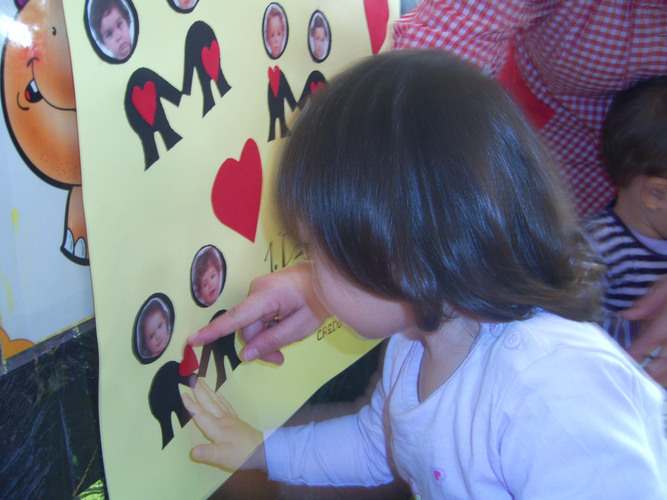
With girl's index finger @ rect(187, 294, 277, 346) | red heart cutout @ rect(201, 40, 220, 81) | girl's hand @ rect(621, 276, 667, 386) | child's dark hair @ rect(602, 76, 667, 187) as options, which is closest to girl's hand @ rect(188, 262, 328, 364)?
girl's index finger @ rect(187, 294, 277, 346)

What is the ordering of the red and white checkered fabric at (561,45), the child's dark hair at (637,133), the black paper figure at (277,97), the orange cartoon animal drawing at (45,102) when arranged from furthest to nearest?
the child's dark hair at (637,133)
the red and white checkered fabric at (561,45)
the black paper figure at (277,97)
the orange cartoon animal drawing at (45,102)

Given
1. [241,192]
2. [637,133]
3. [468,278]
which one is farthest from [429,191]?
[637,133]

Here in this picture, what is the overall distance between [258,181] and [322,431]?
1.19ft

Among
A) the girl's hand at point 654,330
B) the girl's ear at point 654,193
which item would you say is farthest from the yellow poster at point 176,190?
the girl's ear at point 654,193

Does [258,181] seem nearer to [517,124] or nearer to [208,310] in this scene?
[208,310]

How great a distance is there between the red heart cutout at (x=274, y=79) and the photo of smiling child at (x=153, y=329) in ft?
0.82

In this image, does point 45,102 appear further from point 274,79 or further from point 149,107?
point 274,79

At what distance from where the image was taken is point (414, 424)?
1.91 feet

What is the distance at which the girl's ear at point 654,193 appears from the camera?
38.4 inches

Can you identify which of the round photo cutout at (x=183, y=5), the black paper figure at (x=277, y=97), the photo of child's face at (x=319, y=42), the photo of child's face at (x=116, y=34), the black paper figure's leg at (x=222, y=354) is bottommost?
the black paper figure's leg at (x=222, y=354)

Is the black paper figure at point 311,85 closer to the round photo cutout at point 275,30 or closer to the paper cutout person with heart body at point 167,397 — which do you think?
the round photo cutout at point 275,30

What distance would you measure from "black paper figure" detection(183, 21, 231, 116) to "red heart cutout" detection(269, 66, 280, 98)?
0.26 feet

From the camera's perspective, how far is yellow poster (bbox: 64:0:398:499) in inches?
15.3

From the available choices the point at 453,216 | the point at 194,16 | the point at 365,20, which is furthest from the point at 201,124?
the point at 365,20
